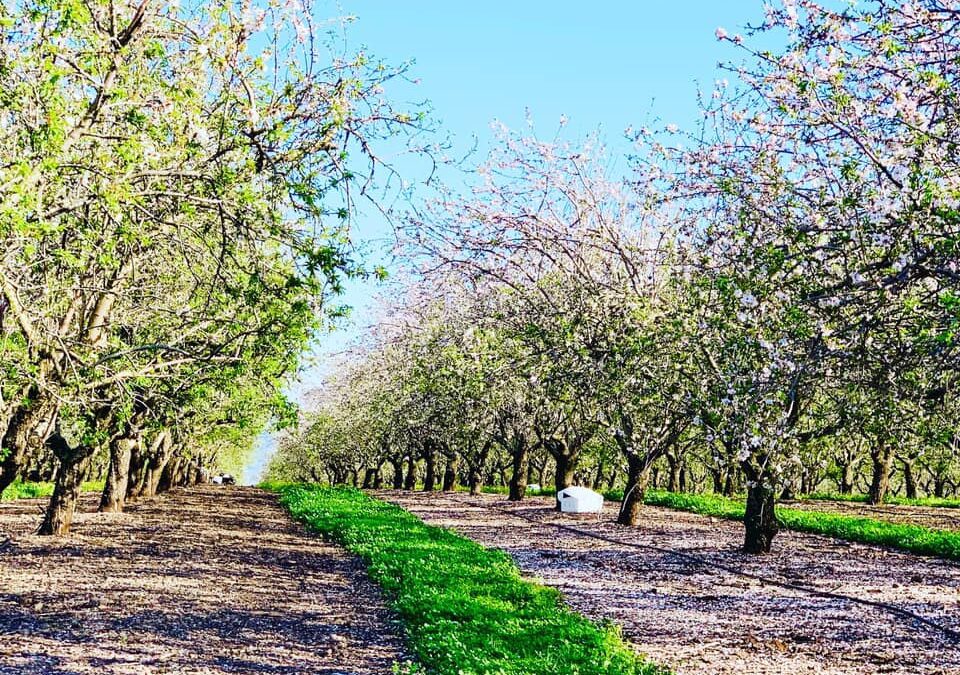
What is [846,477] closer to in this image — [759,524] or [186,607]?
[759,524]

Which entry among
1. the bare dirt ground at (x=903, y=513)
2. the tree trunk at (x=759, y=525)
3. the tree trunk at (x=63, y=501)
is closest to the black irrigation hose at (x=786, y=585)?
the tree trunk at (x=759, y=525)

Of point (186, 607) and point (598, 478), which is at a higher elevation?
point (598, 478)

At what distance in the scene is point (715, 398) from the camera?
1123 centimetres

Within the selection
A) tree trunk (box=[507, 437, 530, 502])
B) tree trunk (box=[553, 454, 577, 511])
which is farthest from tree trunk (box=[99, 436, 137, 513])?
tree trunk (box=[507, 437, 530, 502])

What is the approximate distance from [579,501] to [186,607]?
17.4 m

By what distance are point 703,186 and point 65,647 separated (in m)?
8.82

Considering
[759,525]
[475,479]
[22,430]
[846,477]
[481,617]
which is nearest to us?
[481,617]

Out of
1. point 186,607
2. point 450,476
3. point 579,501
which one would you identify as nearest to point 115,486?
point 579,501

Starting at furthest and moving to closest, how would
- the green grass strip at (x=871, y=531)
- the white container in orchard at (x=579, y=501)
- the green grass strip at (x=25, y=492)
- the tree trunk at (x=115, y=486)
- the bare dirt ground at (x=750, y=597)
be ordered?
the green grass strip at (x=25, y=492)
the white container in orchard at (x=579, y=501)
the tree trunk at (x=115, y=486)
the green grass strip at (x=871, y=531)
the bare dirt ground at (x=750, y=597)

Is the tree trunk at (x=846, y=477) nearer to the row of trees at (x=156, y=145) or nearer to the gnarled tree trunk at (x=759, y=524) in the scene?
the gnarled tree trunk at (x=759, y=524)

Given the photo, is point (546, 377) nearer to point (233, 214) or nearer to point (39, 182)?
point (233, 214)

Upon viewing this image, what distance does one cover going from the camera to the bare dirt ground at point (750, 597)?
873 cm

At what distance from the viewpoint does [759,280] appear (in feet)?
30.3

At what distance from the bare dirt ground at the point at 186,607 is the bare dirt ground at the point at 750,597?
9.94ft
